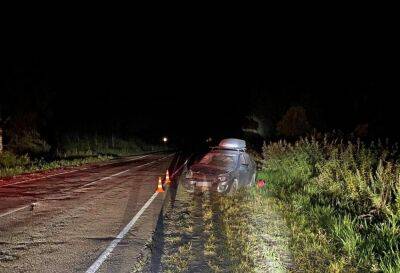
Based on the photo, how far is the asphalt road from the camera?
22.5 ft

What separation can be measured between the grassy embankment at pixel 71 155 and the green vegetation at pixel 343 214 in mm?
13908

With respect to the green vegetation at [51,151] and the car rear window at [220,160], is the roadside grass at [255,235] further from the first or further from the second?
the green vegetation at [51,151]

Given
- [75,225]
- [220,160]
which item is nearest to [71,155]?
[220,160]

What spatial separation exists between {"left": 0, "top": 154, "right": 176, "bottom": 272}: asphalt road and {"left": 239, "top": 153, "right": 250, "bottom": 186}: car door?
264 cm

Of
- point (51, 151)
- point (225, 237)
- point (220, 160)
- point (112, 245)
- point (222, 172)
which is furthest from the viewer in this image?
point (51, 151)

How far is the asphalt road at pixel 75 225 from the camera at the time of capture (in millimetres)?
6871

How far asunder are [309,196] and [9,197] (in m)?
9.13

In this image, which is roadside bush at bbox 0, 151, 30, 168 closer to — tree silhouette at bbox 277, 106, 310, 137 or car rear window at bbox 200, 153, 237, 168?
car rear window at bbox 200, 153, 237, 168

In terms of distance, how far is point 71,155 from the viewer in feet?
105

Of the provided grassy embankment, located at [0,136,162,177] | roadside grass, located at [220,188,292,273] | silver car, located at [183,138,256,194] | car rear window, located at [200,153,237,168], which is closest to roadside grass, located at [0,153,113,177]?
grassy embankment, located at [0,136,162,177]

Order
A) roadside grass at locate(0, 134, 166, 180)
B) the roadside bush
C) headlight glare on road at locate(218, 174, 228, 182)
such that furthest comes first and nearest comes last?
roadside grass at locate(0, 134, 166, 180) < the roadside bush < headlight glare on road at locate(218, 174, 228, 182)

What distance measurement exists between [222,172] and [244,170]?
124 centimetres

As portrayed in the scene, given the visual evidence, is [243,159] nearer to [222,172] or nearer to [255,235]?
[222,172]

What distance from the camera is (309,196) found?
35.2 feet
